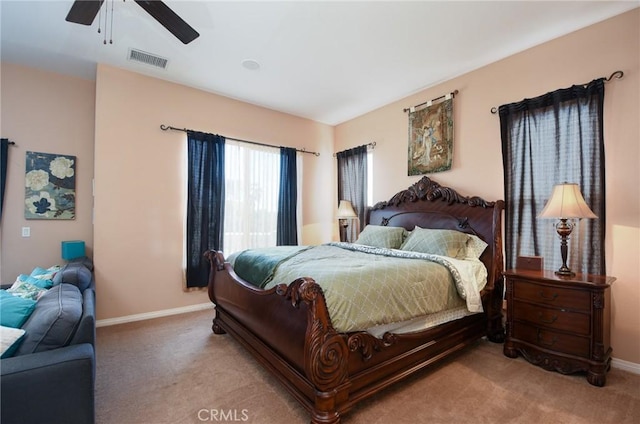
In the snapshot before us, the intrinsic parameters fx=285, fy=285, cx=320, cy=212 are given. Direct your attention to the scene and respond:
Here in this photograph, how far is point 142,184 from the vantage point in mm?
3479

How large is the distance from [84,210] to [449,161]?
4481mm

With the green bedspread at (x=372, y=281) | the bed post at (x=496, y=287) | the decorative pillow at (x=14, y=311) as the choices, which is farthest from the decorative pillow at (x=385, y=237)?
the decorative pillow at (x=14, y=311)

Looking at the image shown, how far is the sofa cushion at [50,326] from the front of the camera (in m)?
1.36

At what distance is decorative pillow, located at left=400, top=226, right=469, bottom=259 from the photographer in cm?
285

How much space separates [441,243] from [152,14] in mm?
3019

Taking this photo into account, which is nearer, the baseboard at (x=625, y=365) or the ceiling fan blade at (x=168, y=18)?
the ceiling fan blade at (x=168, y=18)

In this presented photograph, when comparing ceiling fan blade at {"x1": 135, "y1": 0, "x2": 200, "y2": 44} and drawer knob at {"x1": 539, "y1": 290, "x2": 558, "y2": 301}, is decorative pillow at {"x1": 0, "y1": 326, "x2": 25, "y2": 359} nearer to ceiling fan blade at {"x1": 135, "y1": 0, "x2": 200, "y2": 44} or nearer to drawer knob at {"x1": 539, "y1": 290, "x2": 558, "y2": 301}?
ceiling fan blade at {"x1": 135, "y1": 0, "x2": 200, "y2": 44}

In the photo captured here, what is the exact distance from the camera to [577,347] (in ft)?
7.04

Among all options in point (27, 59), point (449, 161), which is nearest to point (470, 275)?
point (449, 161)

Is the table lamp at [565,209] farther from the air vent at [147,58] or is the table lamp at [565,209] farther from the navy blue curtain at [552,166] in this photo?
the air vent at [147,58]

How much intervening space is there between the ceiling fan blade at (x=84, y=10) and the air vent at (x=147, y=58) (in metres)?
1.13

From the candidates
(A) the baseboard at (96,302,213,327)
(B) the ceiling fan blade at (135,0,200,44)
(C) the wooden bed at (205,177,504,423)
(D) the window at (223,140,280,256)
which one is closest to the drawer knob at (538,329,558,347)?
(C) the wooden bed at (205,177,504,423)

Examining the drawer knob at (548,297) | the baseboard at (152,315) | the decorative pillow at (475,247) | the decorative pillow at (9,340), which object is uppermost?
the decorative pillow at (475,247)

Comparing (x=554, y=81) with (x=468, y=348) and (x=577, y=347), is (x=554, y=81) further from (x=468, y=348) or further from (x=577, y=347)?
(x=468, y=348)
